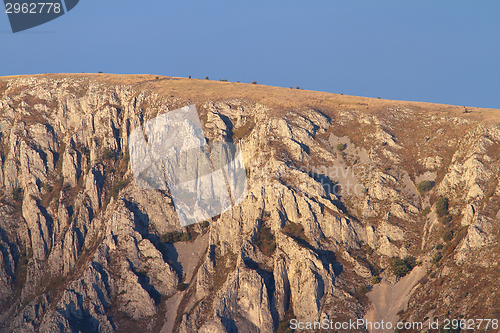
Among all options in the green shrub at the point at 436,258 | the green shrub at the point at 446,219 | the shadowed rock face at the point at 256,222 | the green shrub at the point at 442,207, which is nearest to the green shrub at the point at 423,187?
the shadowed rock face at the point at 256,222

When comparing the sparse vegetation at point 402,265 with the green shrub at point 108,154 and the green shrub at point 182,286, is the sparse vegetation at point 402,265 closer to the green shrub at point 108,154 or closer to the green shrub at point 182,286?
A: the green shrub at point 182,286

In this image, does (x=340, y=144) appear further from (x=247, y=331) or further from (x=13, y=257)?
(x=13, y=257)

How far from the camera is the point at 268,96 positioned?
156 m

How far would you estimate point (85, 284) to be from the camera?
117 m

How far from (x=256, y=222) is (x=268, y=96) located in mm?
51589

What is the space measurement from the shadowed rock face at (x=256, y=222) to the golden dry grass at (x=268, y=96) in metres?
1.50

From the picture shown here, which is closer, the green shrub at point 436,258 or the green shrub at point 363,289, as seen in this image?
the green shrub at point 436,258

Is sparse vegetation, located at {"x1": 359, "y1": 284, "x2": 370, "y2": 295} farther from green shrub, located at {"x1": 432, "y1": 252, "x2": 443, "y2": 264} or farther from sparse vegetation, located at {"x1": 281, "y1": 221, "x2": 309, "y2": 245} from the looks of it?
sparse vegetation, located at {"x1": 281, "y1": 221, "x2": 309, "y2": 245}

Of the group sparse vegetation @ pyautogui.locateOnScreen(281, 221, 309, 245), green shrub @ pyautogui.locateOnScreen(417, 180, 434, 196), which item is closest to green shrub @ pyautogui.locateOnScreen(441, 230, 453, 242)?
green shrub @ pyautogui.locateOnScreen(417, 180, 434, 196)

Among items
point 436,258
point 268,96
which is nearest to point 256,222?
point 436,258

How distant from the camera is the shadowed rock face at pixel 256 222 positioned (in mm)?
104375

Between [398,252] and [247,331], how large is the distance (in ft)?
126

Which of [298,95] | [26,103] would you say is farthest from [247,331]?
[26,103]

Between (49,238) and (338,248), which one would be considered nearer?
(338,248)
